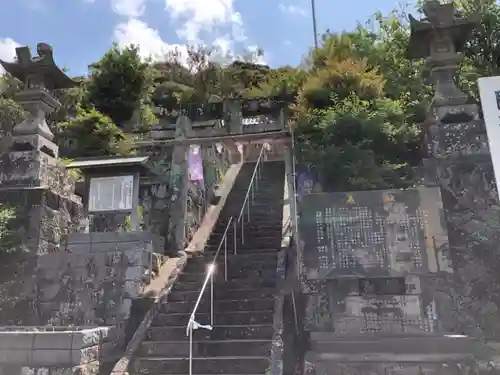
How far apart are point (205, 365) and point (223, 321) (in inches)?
40.8

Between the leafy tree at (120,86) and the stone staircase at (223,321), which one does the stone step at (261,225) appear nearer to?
the stone staircase at (223,321)

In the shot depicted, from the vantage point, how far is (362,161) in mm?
→ 8492

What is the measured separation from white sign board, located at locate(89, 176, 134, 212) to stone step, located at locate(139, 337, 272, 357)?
10.6 ft

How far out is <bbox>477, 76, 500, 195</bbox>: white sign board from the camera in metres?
4.91

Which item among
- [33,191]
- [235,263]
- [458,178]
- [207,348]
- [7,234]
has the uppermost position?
[33,191]

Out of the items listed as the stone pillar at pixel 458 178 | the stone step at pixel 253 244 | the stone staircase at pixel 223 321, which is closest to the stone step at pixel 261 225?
the stone step at pixel 253 244

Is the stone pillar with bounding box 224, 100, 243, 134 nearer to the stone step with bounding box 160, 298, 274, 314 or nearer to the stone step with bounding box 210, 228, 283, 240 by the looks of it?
the stone step with bounding box 210, 228, 283, 240

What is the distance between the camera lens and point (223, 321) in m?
7.47

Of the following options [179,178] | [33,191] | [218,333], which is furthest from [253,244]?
[33,191]

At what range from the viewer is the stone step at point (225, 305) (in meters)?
7.73

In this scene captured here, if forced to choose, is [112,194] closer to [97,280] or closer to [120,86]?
[97,280]

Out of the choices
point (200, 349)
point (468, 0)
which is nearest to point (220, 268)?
point (200, 349)

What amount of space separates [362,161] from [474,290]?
3.09 meters

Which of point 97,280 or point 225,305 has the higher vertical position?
point 97,280
